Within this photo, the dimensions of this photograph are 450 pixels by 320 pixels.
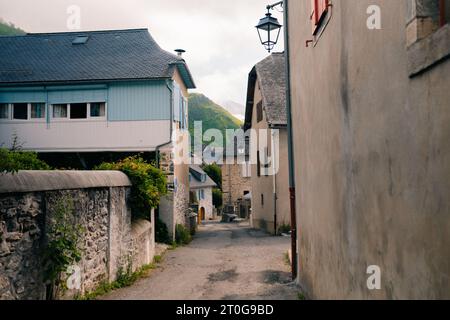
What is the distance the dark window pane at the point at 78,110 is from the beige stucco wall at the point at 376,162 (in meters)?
11.6

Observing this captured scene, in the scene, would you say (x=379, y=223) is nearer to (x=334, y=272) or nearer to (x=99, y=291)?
(x=334, y=272)

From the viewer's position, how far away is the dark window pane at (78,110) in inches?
640

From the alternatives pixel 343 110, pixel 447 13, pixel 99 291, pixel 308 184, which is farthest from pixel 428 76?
pixel 99 291

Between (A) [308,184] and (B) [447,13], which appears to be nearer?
(B) [447,13]

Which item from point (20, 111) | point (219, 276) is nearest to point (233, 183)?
point (20, 111)

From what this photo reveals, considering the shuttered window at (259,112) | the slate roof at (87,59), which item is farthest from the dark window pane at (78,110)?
the shuttered window at (259,112)

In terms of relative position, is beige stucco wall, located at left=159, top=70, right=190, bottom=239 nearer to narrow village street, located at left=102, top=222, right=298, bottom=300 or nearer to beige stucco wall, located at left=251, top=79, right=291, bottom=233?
narrow village street, located at left=102, top=222, right=298, bottom=300

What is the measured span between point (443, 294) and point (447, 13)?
1.80 metres

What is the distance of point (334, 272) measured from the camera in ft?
17.9

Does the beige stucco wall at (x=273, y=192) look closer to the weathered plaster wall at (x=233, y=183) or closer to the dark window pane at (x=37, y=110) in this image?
the dark window pane at (x=37, y=110)

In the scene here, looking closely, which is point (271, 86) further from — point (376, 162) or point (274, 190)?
point (376, 162)

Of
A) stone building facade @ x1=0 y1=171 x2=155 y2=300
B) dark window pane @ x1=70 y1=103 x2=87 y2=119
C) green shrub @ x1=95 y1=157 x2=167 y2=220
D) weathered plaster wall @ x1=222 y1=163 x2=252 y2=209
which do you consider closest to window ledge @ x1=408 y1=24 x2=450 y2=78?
stone building facade @ x1=0 y1=171 x2=155 y2=300

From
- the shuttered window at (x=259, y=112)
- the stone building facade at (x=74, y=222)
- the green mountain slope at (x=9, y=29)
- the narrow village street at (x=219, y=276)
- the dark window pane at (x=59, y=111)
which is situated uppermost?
the green mountain slope at (x=9, y=29)

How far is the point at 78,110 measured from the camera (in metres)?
16.3
